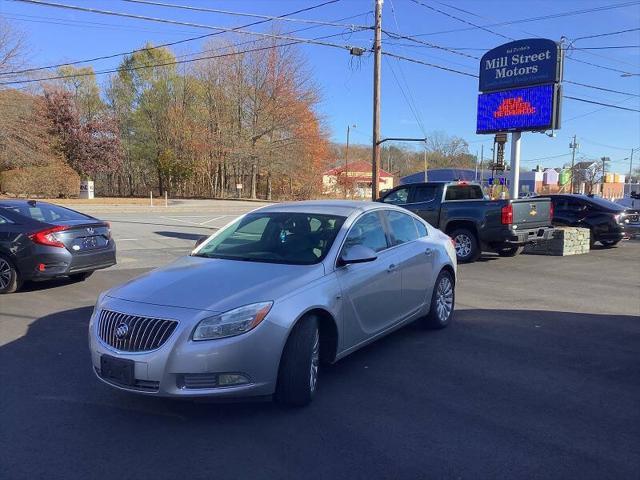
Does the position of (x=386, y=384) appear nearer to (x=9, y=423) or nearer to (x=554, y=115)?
(x=9, y=423)

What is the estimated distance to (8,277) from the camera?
826cm

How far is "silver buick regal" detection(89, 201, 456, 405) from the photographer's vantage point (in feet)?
12.2

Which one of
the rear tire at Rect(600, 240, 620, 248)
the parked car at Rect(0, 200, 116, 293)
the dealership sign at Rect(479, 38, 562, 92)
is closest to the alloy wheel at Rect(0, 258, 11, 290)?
the parked car at Rect(0, 200, 116, 293)

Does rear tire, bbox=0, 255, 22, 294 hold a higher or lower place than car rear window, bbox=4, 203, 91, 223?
lower

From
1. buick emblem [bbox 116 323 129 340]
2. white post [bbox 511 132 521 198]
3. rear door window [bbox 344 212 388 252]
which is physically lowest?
buick emblem [bbox 116 323 129 340]

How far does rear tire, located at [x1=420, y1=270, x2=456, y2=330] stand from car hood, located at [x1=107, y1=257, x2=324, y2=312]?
228 centimetres

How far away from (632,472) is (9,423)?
412 cm

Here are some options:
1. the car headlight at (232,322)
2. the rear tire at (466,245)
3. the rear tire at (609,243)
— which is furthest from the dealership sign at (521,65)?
the car headlight at (232,322)

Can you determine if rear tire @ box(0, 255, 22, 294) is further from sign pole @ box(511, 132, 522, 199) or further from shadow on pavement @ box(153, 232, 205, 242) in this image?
sign pole @ box(511, 132, 522, 199)

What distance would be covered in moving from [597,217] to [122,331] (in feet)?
50.0

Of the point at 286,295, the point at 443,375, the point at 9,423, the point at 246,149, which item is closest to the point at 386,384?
the point at 443,375

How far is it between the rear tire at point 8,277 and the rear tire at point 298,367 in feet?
19.6

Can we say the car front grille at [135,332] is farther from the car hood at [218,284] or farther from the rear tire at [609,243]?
the rear tire at [609,243]

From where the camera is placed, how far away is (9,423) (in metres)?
3.91
